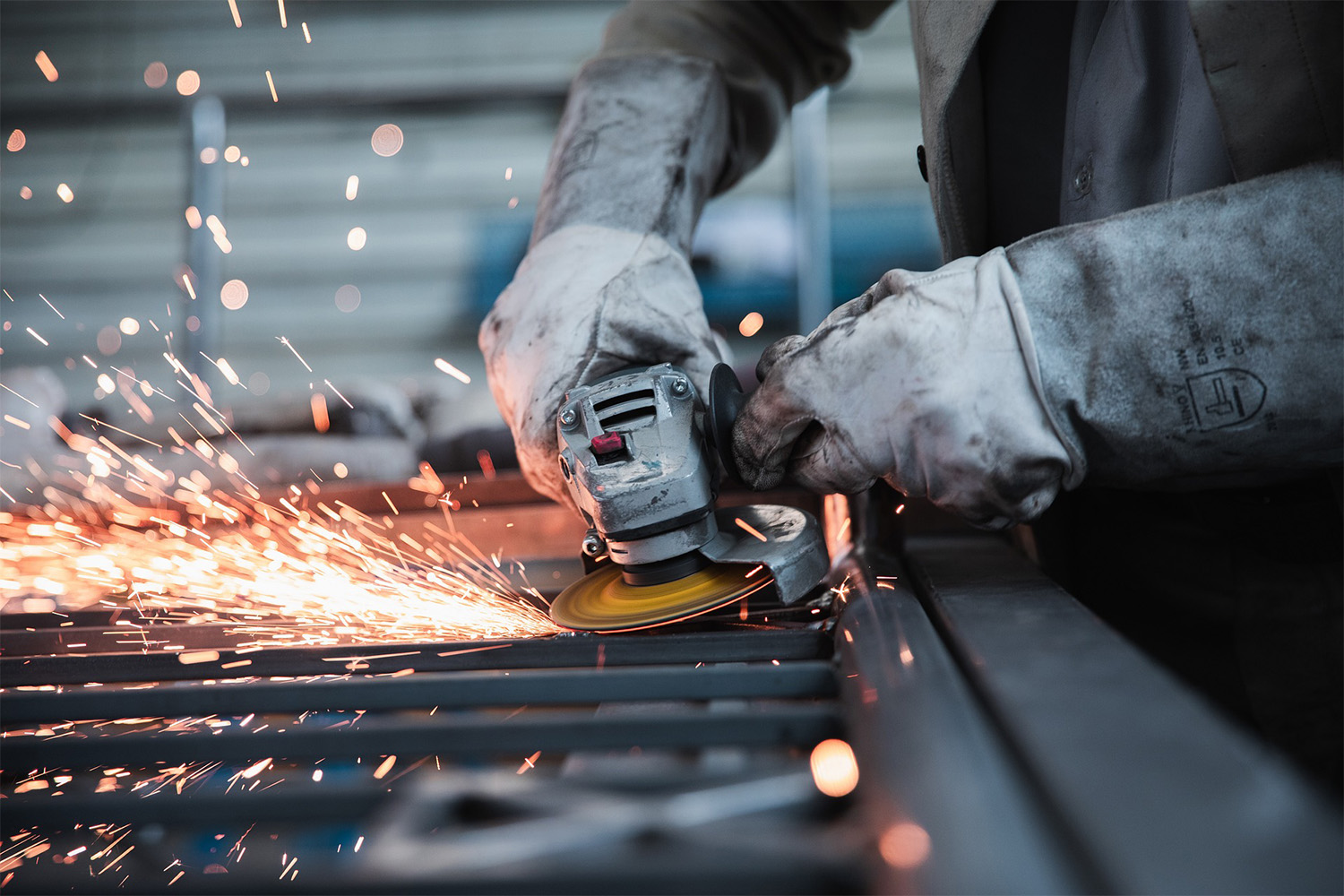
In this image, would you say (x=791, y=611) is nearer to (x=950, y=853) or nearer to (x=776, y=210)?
(x=950, y=853)

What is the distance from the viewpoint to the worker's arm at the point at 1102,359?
2.93ft

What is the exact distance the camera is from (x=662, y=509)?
3.59 ft

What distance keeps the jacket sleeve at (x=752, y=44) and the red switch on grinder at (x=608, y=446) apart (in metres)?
0.94

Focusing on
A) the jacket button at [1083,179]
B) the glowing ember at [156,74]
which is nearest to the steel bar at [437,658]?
the jacket button at [1083,179]

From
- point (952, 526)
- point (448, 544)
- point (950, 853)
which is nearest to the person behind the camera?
point (950, 853)

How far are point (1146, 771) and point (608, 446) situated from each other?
2.34ft

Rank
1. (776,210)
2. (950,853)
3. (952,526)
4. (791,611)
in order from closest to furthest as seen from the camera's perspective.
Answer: (950,853), (791,611), (952,526), (776,210)

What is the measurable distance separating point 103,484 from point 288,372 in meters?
2.90

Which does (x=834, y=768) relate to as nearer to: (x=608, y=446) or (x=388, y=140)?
(x=608, y=446)

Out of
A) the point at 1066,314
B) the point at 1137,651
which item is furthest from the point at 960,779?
the point at 1066,314

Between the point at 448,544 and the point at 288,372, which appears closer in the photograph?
the point at 448,544

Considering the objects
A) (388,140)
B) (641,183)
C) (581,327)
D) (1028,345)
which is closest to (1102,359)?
(1028,345)

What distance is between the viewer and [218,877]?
0.52 meters

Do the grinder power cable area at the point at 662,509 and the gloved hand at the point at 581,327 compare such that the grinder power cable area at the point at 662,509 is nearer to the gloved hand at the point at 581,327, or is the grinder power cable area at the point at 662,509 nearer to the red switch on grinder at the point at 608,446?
the red switch on grinder at the point at 608,446
